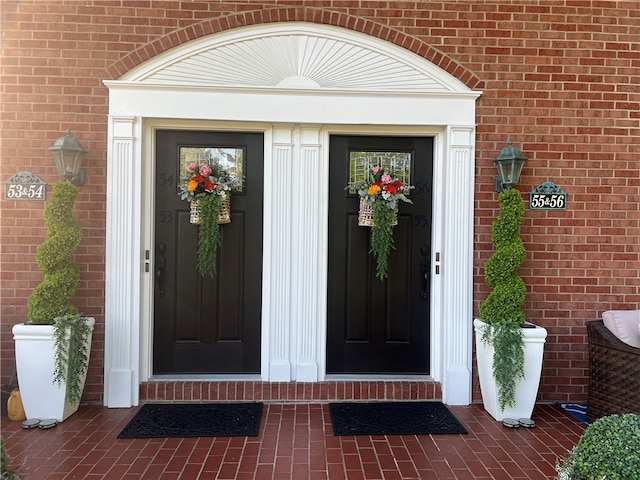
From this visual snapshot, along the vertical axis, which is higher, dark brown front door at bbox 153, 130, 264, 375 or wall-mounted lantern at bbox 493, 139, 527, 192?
wall-mounted lantern at bbox 493, 139, 527, 192

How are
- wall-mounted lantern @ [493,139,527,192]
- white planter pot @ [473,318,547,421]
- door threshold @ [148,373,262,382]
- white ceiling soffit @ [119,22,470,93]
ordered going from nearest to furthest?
white planter pot @ [473,318,547,421], wall-mounted lantern @ [493,139,527,192], white ceiling soffit @ [119,22,470,93], door threshold @ [148,373,262,382]

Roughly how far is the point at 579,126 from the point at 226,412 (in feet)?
12.4

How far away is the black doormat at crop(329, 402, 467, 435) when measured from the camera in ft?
10.9

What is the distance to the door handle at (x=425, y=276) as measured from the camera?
13.3 ft

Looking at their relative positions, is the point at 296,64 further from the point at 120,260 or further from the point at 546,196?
the point at 546,196

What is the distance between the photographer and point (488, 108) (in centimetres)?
389

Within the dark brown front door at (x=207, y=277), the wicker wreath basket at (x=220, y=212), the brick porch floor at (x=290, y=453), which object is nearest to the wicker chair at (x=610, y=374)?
the brick porch floor at (x=290, y=453)

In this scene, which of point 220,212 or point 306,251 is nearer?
point 220,212

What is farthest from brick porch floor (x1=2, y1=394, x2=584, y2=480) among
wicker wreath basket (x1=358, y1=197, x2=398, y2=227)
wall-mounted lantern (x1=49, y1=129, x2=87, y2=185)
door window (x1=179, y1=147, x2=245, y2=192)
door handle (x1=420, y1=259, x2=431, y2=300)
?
door window (x1=179, y1=147, x2=245, y2=192)

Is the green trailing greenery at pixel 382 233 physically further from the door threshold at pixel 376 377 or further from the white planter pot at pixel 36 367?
the white planter pot at pixel 36 367

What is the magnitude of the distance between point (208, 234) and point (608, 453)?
297cm

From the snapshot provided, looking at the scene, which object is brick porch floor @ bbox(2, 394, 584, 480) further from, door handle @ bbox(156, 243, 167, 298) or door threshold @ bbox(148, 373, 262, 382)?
door handle @ bbox(156, 243, 167, 298)

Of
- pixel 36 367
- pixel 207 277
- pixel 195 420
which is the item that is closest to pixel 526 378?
pixel 195 420

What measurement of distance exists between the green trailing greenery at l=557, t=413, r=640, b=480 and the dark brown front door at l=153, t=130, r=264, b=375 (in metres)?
2.57
